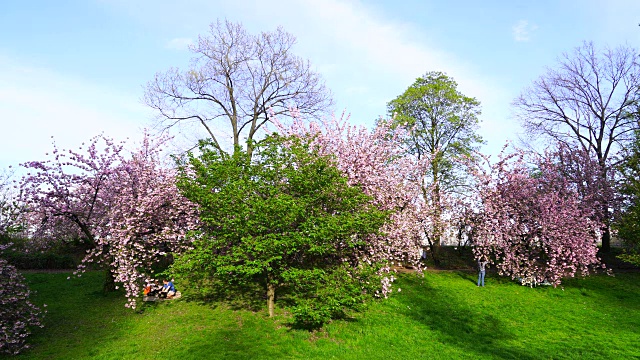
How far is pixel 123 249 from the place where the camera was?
43.5 ft

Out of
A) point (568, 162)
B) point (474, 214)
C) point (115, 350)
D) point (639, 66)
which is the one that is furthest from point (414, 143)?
point (115, 350)

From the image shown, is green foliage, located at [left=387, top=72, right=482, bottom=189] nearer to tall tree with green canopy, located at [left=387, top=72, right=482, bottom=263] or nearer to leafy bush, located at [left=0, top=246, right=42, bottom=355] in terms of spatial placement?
tall tree with green canopy, located at [left=387, top=72, right=482, bottom=263]

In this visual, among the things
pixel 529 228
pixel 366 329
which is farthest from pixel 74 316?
pixel 529 228

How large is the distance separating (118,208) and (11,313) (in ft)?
14.1

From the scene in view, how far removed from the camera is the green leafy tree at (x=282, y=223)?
1253cm

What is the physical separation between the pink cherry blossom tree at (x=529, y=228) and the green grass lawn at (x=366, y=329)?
2.14 meters

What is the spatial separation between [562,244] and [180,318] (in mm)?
19439

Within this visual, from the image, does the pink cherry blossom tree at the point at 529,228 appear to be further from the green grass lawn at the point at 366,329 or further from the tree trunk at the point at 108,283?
the tree trunk at the point at 108,283

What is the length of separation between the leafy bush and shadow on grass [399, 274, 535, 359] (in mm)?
13087

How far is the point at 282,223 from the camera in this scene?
12609 millimetres

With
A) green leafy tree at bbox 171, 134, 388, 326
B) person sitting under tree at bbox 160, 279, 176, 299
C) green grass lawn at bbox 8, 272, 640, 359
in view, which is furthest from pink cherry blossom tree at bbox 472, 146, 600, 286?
person sitting under tree at bbox 160, 279, 176, 299

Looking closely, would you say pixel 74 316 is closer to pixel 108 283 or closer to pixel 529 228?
pixel 108 283

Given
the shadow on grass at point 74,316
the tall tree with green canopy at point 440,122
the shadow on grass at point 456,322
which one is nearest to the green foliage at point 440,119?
the tall tree with green canopy at point 440,122

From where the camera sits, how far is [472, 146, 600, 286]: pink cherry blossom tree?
20656 millimetres
